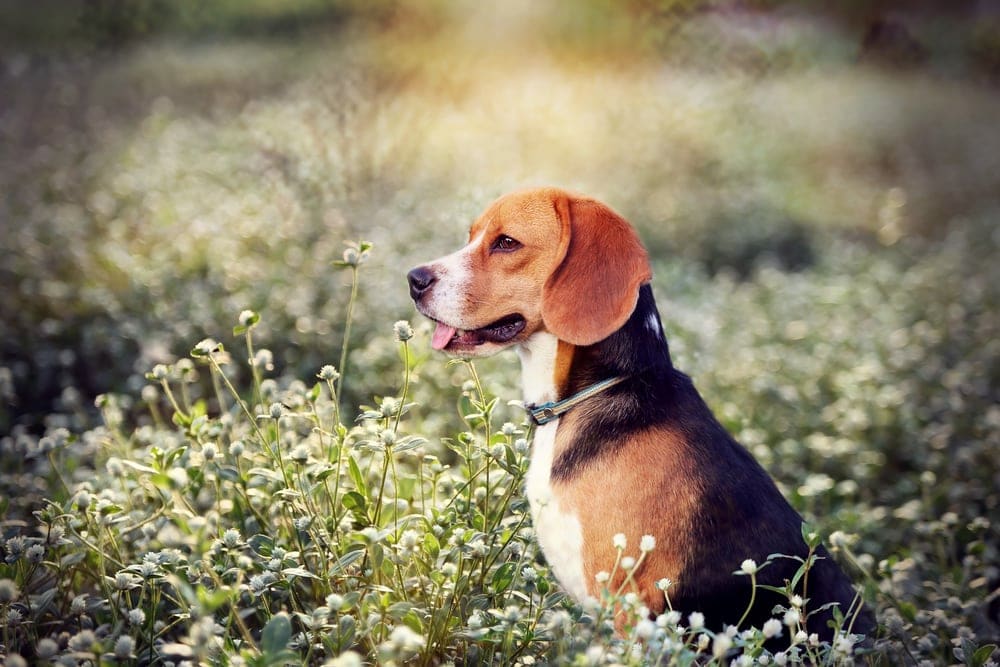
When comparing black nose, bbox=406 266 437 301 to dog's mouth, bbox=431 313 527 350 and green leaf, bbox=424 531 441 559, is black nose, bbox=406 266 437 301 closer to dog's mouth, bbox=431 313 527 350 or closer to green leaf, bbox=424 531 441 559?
dog's mouth, bbox=431 313 527 350

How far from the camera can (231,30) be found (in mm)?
12016

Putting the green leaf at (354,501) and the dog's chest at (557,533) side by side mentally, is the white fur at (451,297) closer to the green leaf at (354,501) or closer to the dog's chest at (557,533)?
the dog's chest at (557,533)

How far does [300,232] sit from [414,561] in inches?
173

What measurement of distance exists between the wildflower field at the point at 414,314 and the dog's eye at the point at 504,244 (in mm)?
402

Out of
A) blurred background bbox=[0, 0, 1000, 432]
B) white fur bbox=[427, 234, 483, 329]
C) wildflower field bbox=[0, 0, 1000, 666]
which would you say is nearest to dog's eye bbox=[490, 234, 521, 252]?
white fur bbox=[427, 234, 483, 329]

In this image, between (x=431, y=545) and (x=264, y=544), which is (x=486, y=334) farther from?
(x=264, y=544)

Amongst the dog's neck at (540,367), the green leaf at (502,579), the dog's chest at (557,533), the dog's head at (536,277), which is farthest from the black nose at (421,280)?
the green leaf at (502,579)

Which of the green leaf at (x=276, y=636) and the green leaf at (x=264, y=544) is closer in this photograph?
the green leaf at (x=276, y=636)

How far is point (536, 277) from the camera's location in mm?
2500

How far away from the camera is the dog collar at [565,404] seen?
237 cm

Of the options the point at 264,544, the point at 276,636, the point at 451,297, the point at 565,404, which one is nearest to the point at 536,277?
the point at 451,297

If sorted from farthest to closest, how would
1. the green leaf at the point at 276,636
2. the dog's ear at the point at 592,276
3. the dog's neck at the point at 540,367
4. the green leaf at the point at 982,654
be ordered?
the dog's neck at the point at 540,367, the dog's ear at the point at 592,276, the green leaf at the point at 982,654, the green leaf at the point at 276,636

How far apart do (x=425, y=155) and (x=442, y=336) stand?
6.18m

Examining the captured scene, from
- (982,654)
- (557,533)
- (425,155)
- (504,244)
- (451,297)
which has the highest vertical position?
(425,155)
